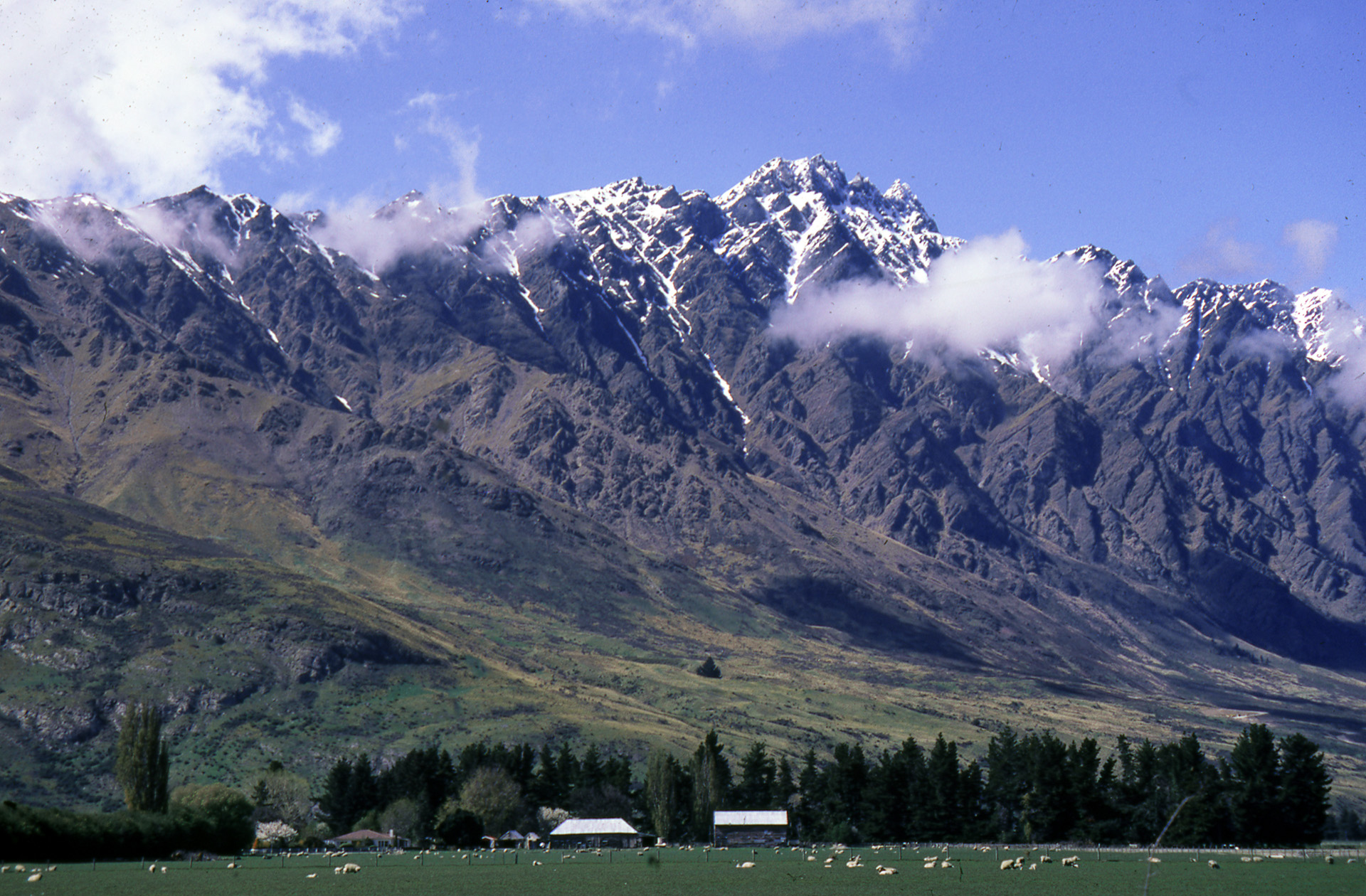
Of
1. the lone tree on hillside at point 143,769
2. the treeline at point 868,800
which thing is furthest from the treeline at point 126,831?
the lone tree on hillside at point 143,769

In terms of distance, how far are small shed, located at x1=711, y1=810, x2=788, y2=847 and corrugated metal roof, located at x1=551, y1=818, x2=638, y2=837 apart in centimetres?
1152

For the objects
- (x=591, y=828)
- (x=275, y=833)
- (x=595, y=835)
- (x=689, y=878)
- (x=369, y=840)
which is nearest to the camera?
(x=689, y=878)

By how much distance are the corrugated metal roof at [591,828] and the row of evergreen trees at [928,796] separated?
9401 mm

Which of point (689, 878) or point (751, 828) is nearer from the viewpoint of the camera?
point (689, 878)

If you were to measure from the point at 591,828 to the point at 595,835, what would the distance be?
4.81ft

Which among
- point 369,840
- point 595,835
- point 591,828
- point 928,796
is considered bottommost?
point 595,835

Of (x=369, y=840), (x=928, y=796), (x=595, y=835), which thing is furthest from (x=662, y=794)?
(x=369, y=840)

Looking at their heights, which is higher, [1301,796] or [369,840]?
[1301,796]

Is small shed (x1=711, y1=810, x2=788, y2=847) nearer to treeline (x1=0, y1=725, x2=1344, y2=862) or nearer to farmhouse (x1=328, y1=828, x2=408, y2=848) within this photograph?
treeline (x1=0, y1=725, x2=1344, y2=862)

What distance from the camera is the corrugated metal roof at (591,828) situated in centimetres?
17712

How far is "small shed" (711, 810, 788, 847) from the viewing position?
179500mm

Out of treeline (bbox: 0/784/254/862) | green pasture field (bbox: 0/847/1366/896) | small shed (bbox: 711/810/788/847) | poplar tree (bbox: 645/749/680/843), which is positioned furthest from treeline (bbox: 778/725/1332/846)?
treeline (bbox: 0/784/254/862)

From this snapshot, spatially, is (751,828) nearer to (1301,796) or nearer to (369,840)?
(369,840)

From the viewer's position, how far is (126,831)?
13162 centimetres
